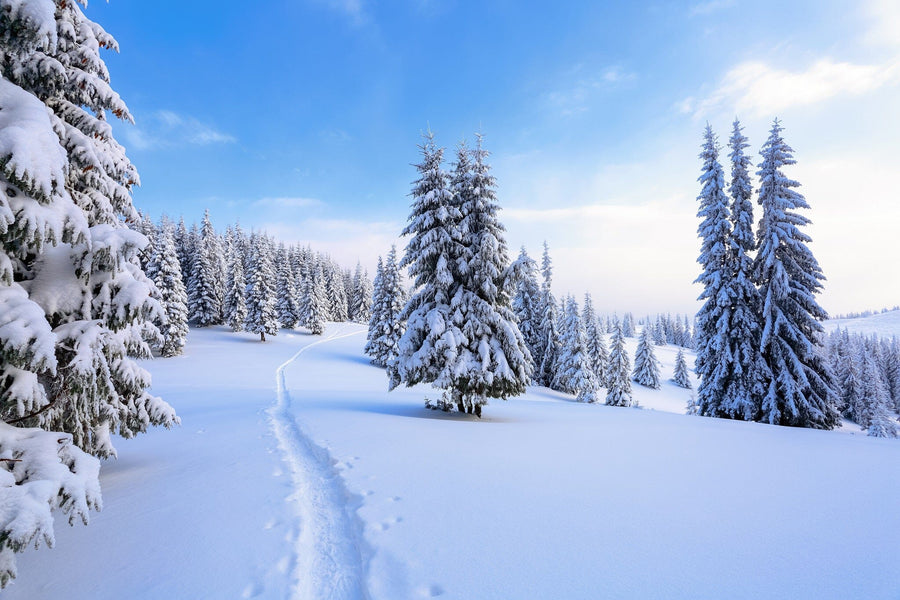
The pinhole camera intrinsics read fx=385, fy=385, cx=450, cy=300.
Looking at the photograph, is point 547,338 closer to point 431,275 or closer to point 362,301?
point 431,275

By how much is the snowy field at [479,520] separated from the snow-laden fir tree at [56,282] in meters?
1.06

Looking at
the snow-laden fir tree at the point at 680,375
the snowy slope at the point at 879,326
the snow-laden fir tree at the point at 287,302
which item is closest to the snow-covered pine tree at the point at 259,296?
the snow-laden fir tree at the point at 287,302

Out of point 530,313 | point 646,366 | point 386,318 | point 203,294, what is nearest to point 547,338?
point 530,313

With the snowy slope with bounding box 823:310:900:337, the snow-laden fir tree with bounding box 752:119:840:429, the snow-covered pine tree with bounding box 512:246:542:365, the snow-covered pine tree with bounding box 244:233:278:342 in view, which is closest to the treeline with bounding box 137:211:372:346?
the snow-covered pine tree with bounding box 244:233:278:342

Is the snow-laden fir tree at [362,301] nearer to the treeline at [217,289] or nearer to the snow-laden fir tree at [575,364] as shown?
the treeline at [217,289]

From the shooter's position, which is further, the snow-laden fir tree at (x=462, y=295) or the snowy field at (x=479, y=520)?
the snow-laden fir tree at (x=462, y=295)

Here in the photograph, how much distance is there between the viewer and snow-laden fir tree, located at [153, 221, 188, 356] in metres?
39.1

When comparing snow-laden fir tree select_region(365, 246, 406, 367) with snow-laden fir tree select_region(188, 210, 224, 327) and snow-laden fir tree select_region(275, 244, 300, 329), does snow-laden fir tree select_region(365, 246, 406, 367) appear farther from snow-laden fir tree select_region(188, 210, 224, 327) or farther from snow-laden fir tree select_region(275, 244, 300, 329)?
snow-laden fir tree select_region(188, 210, 224, 327)

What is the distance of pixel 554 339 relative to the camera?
43.6 meters

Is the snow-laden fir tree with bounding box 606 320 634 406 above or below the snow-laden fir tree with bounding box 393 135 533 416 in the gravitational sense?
below

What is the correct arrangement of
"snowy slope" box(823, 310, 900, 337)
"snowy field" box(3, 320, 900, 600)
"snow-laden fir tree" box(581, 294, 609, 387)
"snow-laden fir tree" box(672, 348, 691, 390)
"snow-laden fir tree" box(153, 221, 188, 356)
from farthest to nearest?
"snowy slope" box(823, 310, 900, 337), "snow-laden fir tree" box(672, 348, 691, 390), "snow-laden fir tree" box(581, 294, 609, 387), "snow-laden fir tree" box(153, 221, 188, 356), "snowy field" box(3, 320, 900, 600)

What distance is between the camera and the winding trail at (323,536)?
3.90 meters

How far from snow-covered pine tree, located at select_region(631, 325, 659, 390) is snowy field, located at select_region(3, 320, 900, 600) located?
54.8 meters

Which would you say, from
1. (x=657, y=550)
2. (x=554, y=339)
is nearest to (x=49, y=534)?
(x=657, y=550)
